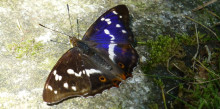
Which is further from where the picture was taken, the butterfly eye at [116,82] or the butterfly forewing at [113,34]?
the butterfly forewing at [113,34]

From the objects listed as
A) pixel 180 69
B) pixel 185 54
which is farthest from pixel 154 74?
pixel 185 54

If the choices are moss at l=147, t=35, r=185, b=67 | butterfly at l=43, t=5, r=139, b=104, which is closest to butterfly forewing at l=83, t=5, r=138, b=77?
butterfly at l=43, t=5, r=139, b=104

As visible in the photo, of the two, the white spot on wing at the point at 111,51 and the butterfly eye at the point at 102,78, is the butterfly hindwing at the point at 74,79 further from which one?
the white spot on wing at the point at 111,51

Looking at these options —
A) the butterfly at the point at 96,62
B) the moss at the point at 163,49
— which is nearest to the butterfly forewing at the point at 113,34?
the butterfly at the point at 96,62

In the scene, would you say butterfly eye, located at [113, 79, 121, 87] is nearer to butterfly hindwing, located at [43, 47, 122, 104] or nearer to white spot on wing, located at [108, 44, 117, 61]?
butterfly hindwing, located at [43, 47, 122, 104]

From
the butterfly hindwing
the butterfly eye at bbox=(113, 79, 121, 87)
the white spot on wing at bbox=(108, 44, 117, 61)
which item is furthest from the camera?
the white spot on wing at bbox=(108, 44, 117, 61)

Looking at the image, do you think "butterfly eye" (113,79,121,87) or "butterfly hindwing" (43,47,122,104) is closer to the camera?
"butterfly hindwing" (43,47,122,104)

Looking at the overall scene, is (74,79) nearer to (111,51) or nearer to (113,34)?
(111,51)

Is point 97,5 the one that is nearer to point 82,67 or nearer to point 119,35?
point 119,35

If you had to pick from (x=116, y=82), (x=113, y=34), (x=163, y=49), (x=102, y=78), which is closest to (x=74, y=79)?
(x=102, y=78)
